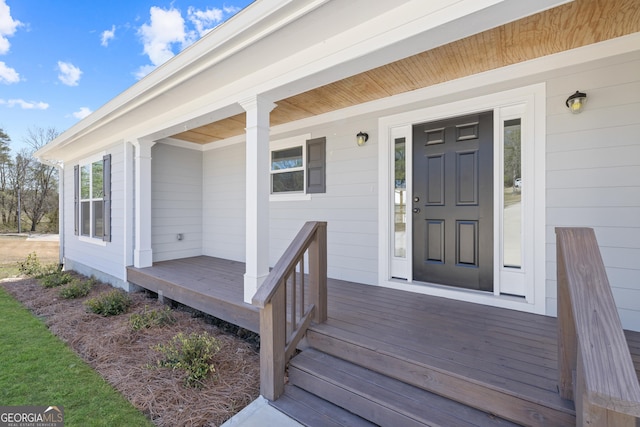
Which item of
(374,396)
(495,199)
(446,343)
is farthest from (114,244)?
(495,199)

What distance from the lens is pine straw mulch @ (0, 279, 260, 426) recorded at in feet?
6.86

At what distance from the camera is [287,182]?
14.6 ft

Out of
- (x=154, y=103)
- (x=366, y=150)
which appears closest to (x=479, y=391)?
(x=366, y=150)

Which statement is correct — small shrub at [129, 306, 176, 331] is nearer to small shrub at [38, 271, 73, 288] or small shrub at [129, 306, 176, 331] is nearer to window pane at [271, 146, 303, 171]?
window pane at [271, 146, 303, 171]

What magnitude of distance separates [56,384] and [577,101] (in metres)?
4.89

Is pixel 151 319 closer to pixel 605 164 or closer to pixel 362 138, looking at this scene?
pixel 362 138

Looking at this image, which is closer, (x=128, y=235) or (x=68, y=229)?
(x=128, y=235)

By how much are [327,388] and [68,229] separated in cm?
767

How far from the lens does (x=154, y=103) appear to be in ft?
11.6

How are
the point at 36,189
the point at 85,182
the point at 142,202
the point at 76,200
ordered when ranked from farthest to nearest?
the point at 36,189 → the point at 76,200 → the point at 85,182 → the point at 142,202

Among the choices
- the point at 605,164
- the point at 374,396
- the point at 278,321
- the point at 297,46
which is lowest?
the point at 374,396

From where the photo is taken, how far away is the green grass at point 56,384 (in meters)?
2.05

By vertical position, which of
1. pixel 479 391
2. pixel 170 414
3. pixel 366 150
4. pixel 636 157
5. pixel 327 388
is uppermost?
pixel 366 150

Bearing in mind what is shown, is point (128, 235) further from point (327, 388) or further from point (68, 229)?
point (327, 388)
